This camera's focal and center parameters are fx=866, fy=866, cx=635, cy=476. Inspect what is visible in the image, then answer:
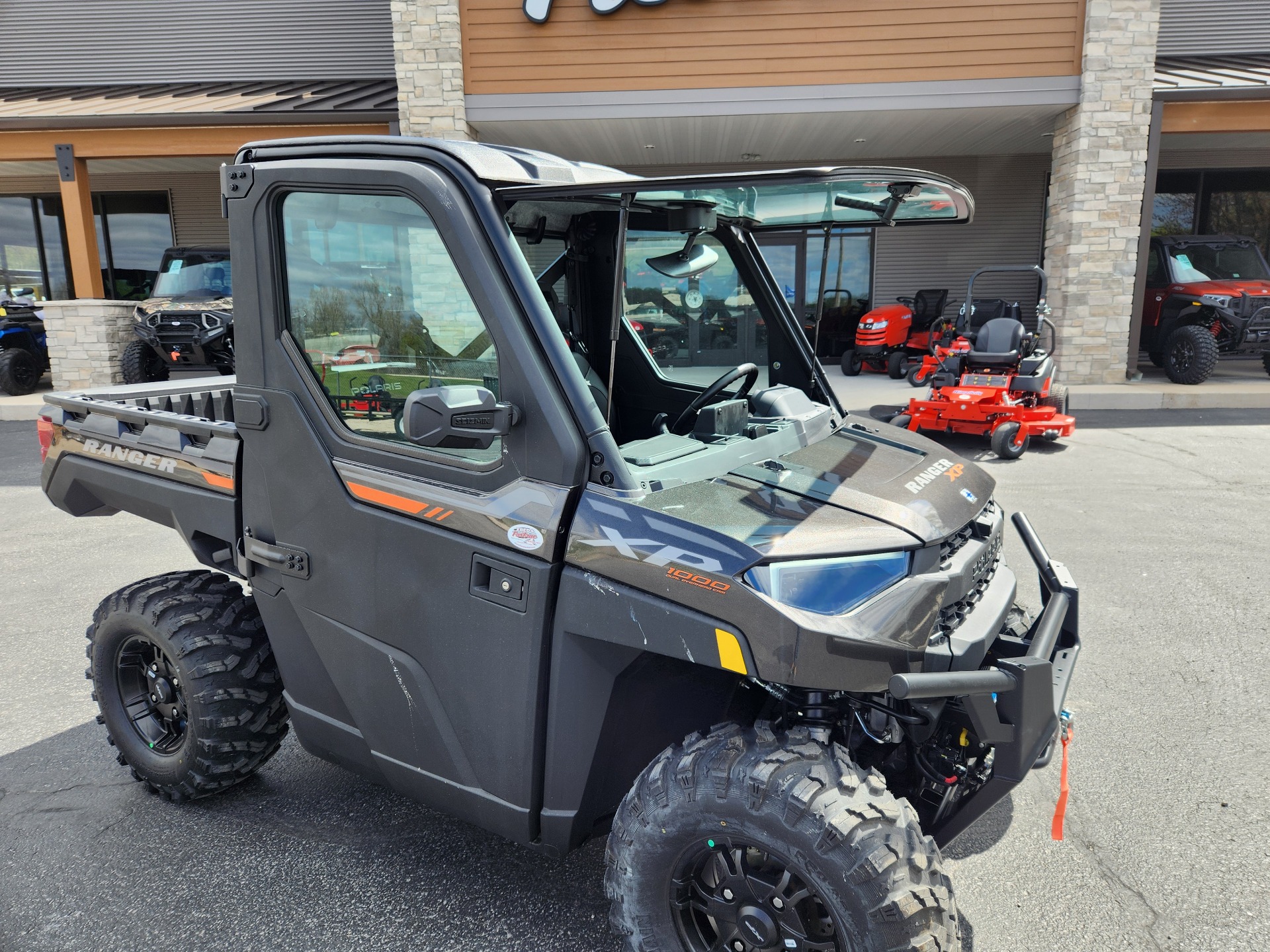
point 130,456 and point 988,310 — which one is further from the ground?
point 988,310

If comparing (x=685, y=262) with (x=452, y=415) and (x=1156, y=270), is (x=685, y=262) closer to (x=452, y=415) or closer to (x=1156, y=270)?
(x=452, y=415)

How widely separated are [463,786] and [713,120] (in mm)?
11495

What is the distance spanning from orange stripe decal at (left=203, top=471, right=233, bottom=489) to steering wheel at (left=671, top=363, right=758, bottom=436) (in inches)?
56.5

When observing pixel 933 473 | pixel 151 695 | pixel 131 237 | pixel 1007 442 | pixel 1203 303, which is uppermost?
pixel 131 237

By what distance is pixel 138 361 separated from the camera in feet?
41.9

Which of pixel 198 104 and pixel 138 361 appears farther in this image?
pixel 198 104

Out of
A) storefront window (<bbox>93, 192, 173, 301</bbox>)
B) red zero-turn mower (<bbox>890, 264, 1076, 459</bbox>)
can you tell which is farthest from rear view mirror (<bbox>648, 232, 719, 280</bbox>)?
storefront window (<bbox>93, 192, 173, 301</bbox>)

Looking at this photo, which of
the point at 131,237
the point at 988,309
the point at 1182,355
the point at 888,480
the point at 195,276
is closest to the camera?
the point at 888,480

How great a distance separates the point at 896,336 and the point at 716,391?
1294cm

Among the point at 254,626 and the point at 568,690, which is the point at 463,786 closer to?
the point at 568,690

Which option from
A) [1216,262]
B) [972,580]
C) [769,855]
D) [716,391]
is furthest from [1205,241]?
[769,855]

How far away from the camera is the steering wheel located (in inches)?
115

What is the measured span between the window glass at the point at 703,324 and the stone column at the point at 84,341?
39.8ft

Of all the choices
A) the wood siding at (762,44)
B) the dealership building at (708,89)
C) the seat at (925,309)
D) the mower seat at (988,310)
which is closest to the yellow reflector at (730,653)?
the dealership building at (708,89)
